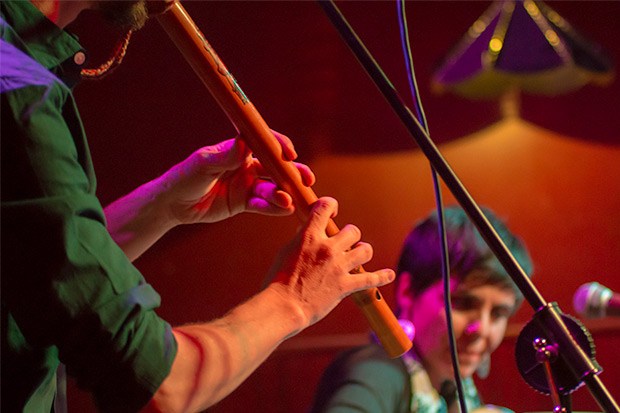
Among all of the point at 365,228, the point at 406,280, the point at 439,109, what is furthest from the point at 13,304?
the point at 439,109

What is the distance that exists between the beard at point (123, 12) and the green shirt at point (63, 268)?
23 cm

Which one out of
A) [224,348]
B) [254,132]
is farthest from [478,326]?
[224,348]

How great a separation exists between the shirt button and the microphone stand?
12.8 inches

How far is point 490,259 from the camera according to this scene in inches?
64.6

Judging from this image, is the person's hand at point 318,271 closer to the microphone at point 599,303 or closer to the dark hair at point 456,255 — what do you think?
the microphone at point 599,303

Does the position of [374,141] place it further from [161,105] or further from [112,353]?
[112,353]

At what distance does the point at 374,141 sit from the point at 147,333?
2811 mm

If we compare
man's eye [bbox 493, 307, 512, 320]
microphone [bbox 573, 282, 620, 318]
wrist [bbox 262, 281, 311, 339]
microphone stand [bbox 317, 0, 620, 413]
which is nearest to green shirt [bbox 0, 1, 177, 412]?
wrist [bbox 262, 281, 311, 339]

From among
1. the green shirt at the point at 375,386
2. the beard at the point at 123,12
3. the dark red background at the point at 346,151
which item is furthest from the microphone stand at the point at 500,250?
the dark red background at the point at 346,151

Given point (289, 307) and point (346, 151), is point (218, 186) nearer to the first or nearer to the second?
point (289, 307)

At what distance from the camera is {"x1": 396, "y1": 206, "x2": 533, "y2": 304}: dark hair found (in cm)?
162

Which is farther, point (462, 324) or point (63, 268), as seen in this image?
point (462, 324)

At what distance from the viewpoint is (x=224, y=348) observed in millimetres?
628

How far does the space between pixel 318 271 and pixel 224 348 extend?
14 centimetres
